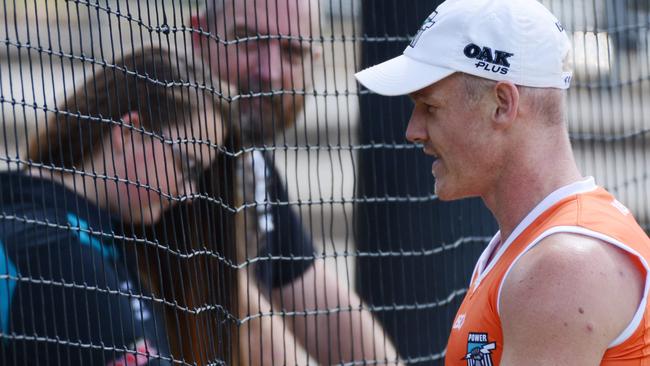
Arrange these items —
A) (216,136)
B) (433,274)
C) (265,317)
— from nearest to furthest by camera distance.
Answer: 1. (216,136)
2. (265,317)
3. (433,274)

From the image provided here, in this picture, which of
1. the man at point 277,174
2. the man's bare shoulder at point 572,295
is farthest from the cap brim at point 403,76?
the man at point 277,174

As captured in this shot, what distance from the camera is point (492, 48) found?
86.8 inches

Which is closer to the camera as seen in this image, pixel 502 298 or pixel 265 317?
pixel 502 298

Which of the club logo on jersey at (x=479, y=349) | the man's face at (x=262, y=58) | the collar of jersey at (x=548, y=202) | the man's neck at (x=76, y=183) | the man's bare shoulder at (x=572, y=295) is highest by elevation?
the man's face at (x=262, y=58)

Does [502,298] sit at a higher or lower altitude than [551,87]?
lower

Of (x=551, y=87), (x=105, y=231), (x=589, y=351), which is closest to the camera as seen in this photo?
(x=589, y=351)

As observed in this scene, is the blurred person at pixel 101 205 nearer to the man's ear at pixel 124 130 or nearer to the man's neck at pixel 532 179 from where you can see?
the man's ear at pixel 124 130

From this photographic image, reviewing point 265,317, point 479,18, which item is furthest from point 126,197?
point 479,18

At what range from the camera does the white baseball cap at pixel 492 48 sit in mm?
2197

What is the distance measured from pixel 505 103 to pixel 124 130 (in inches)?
41.9

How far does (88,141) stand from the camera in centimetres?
281

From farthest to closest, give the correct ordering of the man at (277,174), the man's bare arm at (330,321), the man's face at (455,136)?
the man's bare arm at (330,321)
the man at (277,174)
the man's face at (455,136)

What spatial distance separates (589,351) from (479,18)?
715 mm

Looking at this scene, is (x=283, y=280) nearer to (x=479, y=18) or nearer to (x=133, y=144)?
(x=133, y=144)
